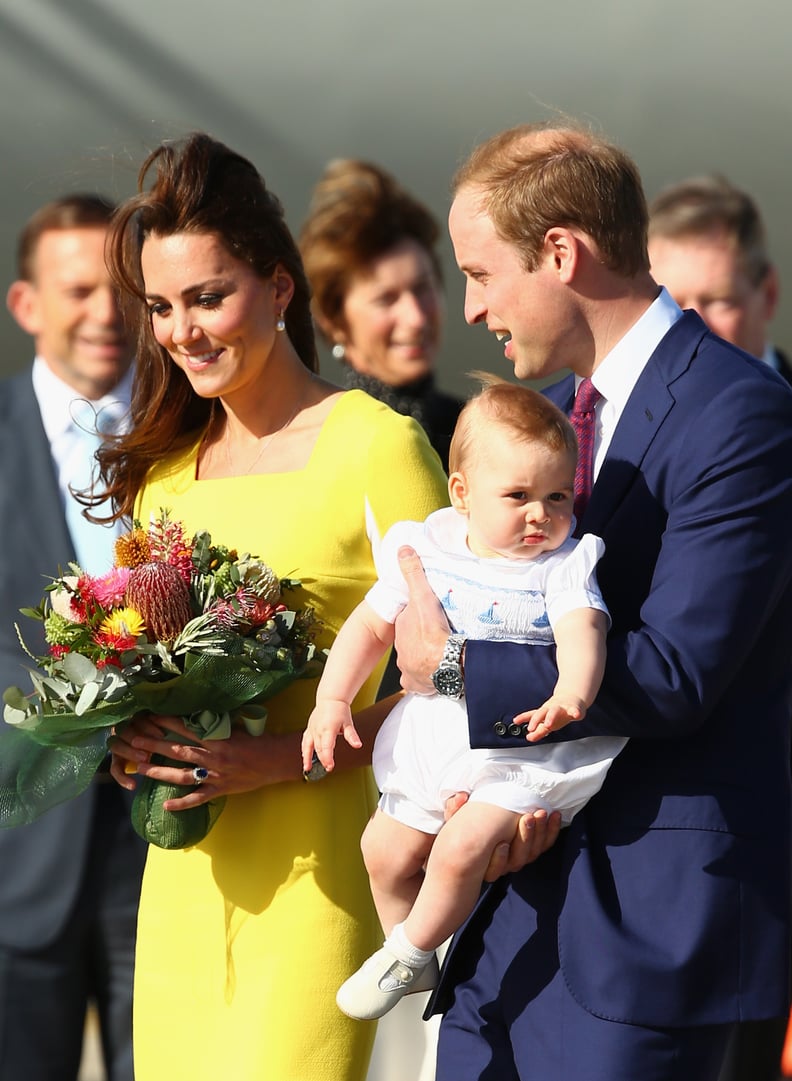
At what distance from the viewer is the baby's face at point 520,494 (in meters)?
2.31

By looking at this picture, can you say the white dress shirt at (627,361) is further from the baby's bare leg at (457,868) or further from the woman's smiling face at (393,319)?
the woman's smiling face at (393,319)

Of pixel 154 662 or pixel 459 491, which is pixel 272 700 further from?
pixel 459 491

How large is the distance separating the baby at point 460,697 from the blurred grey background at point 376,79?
459 centimetres

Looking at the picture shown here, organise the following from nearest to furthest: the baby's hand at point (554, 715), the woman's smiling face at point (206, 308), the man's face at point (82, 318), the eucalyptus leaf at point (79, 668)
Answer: the baby's hand at point (554, 715) < the eucalyptus leaf at point (79, 668) < the woman's smiling face at point (206, 308) < the man's face at point (82, 318)

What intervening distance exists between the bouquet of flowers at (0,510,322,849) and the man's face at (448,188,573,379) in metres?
0.61

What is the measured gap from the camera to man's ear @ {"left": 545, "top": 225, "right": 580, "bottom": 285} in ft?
8.04

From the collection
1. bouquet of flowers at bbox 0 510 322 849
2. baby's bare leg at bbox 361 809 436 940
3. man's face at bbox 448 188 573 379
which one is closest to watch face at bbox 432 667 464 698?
baby's bare leg at bbox 361 809 436 940

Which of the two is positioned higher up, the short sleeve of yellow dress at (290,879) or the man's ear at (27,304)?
the man's ear at (27,304)

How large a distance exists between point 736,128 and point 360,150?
185 centimetres

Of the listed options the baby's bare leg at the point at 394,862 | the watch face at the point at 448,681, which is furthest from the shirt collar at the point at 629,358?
the baby's bare leg at the point at 394,862

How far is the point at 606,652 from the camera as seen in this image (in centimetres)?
224

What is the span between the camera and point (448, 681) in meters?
2.38

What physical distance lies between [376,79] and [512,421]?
501 centimetres

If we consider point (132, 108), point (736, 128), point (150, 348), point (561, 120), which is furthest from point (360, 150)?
point (561, 120)
